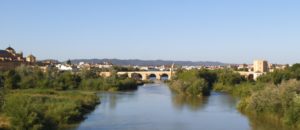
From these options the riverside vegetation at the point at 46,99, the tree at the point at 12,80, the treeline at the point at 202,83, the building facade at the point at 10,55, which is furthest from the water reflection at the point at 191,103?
the building facade at the point at 10,55

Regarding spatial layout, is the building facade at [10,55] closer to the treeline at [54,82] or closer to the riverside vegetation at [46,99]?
the riverside vegetation at [46,99]

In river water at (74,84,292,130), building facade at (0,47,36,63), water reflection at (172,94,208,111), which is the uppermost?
building facade at (0,47,36,63)

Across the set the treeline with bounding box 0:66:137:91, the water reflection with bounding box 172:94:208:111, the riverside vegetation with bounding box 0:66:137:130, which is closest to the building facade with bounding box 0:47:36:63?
the riverside vegetation with bounding box 0:66:137:130

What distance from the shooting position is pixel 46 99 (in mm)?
31078

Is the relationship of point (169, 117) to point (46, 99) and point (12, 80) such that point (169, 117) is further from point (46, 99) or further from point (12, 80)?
point (12, 80)

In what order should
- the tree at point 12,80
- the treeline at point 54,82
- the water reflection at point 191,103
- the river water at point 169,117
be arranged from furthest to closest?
1. the treeline at point 54,82
2. the tree at point 12,80
3. the water reflection at point 191,103
4. the river water at point 169,117

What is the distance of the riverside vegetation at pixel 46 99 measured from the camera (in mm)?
18172

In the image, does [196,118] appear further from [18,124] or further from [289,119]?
[18,124]

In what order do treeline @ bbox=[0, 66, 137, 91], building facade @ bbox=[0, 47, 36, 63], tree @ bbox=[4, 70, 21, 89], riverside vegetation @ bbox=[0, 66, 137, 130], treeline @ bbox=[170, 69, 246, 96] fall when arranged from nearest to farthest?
riverside vegetation @ bbox=[0, 66, 137, 130] < treeline @ bbox=[170, 69, 246, 96] < tree @ bbox=[4, 70, 21, 89] < treeline @ bbox=[0, 66, 137, 91] < building facade @ bbox=[0, 47, 36, 63]

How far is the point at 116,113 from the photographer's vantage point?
2825cm

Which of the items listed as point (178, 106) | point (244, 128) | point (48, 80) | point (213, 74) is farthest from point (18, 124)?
point (213, 74)

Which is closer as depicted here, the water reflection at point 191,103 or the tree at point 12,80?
the water reflection at point 191,103

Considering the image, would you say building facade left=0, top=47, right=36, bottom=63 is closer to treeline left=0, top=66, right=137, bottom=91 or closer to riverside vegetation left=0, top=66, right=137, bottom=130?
riverside vegetation left=0, top=66, right=137, bottom=130

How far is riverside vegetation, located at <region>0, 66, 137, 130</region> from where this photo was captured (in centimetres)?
1817
